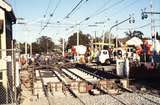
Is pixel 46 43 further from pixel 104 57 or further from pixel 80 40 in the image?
pixel 104 57

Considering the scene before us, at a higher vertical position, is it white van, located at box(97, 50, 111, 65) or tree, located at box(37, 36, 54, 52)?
tree, located at box(37, 36, 54, 52)

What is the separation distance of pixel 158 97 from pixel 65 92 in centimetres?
587

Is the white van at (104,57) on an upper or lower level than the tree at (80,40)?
lower

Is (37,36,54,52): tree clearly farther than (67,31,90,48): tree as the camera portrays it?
Yes

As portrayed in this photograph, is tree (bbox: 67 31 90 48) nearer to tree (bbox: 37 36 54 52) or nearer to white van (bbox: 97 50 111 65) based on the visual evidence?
tree (bbox: 37 36 54 52)

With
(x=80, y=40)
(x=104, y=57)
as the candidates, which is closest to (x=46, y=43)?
(x=80, y=40)

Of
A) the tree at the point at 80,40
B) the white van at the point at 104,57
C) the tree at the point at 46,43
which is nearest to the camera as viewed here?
the white van at the point at 104,57

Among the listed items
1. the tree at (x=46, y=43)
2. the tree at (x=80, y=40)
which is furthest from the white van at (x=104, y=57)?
the tree at (x=46, y=43)

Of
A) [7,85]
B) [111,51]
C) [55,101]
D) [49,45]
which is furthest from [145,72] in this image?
[49,45]

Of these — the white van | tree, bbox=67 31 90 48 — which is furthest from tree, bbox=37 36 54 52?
the white van

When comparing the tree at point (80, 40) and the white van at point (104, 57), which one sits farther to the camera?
the tree at point (80, 40)

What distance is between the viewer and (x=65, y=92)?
909 inches

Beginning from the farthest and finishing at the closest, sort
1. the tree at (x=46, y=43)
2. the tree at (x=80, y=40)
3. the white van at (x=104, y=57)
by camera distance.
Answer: the tree at (x=46, y=43), the tree at (x=80, y=40), the white van at (x=104, y=57)

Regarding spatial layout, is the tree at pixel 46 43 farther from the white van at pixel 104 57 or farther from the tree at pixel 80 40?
the white van at pixel 104 57
